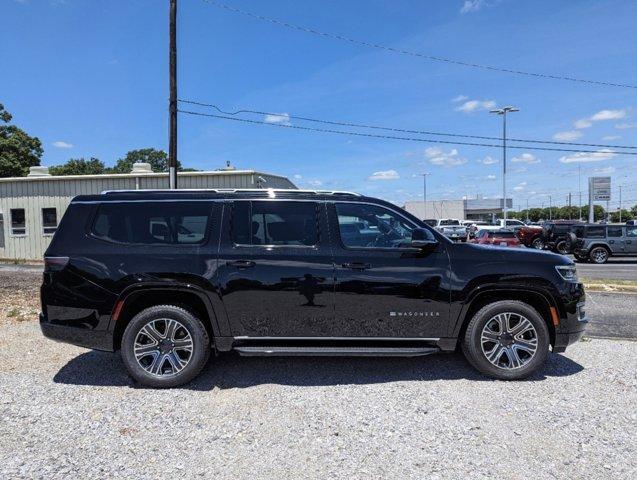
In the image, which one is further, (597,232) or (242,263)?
(597,232)

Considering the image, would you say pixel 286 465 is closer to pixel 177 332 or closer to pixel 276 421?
pixel 276 421

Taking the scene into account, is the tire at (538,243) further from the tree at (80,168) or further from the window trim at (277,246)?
the tree at (80,168)

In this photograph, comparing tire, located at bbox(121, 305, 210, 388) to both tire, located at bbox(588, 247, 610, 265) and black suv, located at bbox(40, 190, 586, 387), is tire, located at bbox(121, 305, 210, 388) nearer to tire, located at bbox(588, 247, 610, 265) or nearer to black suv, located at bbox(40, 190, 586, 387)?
black suv, located at bbox(40, 190, 586, 387)

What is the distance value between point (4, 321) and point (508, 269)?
23.2 feet

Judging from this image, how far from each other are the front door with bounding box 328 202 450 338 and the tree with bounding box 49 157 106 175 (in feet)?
251

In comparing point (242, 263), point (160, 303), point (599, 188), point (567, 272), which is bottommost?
point (160, 303)

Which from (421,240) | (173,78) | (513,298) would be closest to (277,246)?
(421,240)

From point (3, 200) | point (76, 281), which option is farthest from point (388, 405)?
point (3, 200)

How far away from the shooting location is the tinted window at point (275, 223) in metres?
4.58

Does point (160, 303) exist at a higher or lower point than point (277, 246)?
lower

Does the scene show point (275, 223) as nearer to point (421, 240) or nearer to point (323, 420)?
point (421, 240)

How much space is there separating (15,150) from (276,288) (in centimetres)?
4802

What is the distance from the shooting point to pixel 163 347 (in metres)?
4.50

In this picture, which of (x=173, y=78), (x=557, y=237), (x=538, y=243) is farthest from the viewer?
(x=538, y=243)
